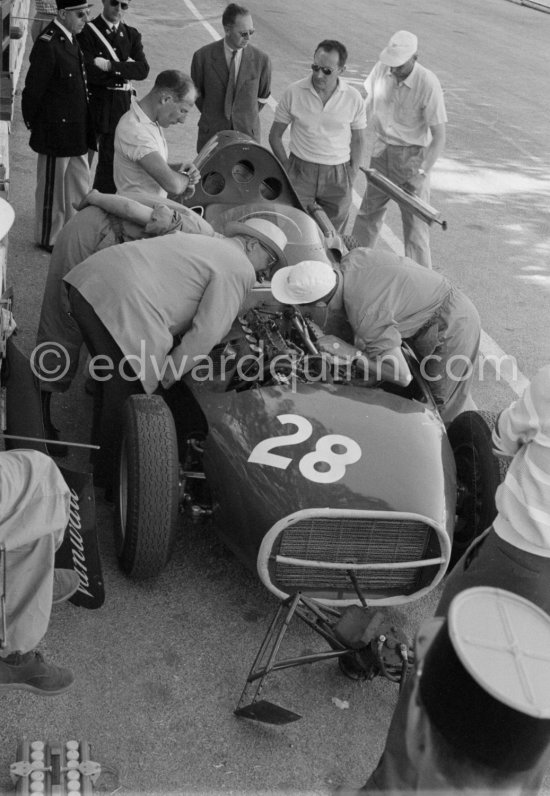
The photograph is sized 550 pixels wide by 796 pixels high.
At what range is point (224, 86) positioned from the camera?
8398 millimetres

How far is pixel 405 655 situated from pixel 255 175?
13.5 feet

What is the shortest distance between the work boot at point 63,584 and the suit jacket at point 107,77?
4.55 meters

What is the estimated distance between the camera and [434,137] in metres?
7.80

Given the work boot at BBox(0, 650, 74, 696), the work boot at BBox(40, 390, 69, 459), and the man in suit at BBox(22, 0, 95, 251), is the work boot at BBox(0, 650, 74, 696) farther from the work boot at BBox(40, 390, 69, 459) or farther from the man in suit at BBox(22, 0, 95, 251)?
the man in suit at BBox(22, 0, 95, 251)

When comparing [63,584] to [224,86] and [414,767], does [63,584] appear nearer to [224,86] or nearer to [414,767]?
[414,767]

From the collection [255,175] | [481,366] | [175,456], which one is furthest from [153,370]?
[481,366]

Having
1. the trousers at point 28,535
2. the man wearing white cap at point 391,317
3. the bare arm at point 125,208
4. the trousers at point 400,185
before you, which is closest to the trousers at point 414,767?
the trousers at point 28,535

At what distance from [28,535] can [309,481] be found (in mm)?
1249

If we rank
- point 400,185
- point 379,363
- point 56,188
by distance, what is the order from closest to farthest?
point 379,363 < point 56,188 < point 400,185

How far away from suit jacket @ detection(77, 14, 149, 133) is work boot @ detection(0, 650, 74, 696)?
4.96 m

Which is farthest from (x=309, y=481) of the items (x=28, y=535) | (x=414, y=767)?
(x=414, y=767)

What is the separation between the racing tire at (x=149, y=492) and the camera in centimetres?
415

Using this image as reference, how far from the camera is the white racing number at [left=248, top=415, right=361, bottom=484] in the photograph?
13.3 feet

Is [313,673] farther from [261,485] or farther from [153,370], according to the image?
[153,370]
